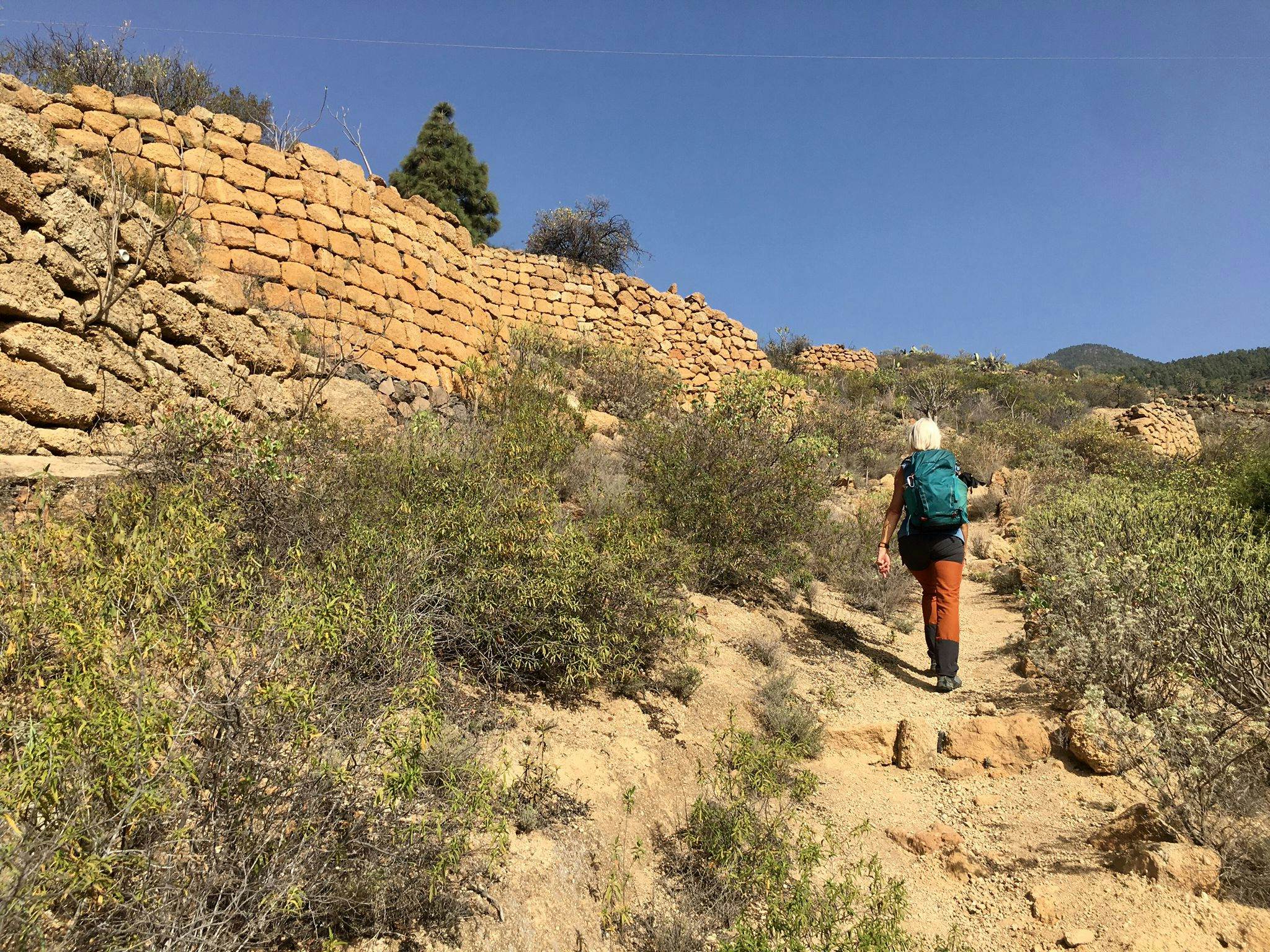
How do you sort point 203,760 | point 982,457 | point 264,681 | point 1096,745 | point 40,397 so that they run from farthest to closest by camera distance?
1. point 982,457
2. point 40,397
3. point 1096,745
4. point 264,681
5. point 203,760

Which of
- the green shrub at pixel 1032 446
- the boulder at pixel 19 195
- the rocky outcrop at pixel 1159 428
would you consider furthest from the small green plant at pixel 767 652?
the rocky outcrop at pixel 1159 428

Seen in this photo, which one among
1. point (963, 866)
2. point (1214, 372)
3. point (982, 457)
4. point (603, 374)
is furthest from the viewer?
point (1214, 372)

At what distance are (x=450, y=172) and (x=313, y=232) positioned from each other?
10865mm

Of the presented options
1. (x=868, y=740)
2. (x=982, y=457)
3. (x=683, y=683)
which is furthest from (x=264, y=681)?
(x=982, y=457)

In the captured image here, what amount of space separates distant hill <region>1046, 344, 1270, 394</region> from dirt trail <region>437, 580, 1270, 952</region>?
29908mm

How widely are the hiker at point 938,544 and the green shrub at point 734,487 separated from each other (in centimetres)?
117

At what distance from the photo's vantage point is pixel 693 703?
167 inches

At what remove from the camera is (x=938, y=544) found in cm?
→ 491

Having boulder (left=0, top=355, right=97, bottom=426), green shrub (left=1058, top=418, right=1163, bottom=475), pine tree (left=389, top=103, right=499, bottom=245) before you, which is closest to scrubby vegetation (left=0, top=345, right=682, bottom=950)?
boulder (left=0, top=355, right=97, bottom=426)

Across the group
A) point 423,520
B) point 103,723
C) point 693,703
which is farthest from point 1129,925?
point 423,520

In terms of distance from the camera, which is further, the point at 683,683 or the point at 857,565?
the point at 857,565

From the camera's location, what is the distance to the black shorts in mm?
4887

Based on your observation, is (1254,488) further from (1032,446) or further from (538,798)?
(538,798)

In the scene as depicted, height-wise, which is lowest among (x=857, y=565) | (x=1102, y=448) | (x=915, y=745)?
(x=915, y=745)
